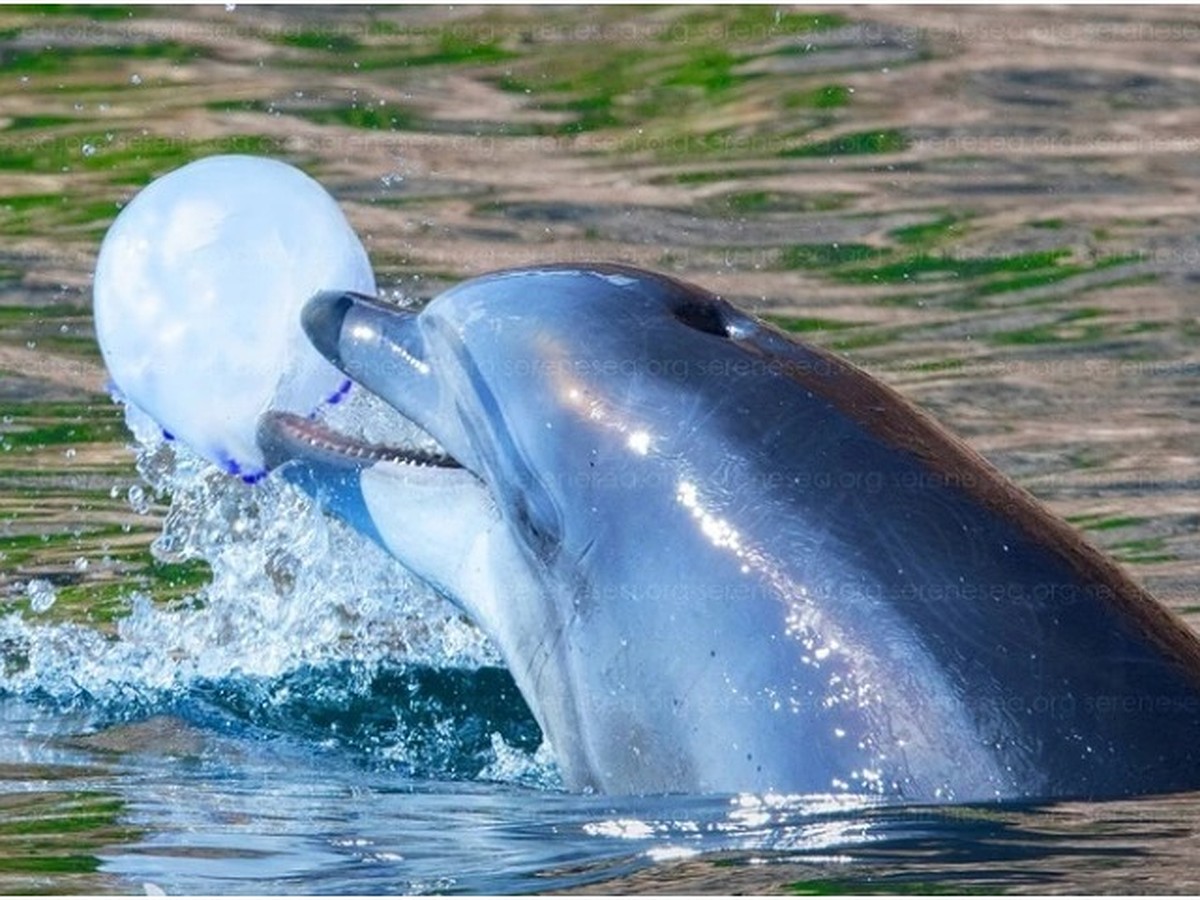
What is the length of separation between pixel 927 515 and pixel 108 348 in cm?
290

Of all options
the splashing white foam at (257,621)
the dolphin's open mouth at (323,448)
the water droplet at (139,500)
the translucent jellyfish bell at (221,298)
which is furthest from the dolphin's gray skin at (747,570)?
the water droplet at (139,500)

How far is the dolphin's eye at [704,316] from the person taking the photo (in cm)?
669

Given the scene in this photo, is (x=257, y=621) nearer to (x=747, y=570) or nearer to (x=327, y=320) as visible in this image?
(x=327, y=320)

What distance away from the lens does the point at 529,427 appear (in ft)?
21.7

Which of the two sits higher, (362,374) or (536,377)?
(536,377)

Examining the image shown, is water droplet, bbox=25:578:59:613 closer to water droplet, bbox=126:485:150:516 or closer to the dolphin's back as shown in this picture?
water droplet, bbox=126:485:150:516

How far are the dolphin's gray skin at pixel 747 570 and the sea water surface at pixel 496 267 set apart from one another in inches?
5.3

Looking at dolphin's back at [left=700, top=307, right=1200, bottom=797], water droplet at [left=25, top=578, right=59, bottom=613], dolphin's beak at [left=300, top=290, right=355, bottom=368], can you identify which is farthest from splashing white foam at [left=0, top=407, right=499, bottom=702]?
dolphin's back at [left=700, top=307, right=1200, bottom=797]

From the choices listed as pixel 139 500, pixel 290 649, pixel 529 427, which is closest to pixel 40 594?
pixel 139 500

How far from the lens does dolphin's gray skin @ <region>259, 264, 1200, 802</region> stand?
5895 millimetres

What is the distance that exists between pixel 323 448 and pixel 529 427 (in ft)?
3.12

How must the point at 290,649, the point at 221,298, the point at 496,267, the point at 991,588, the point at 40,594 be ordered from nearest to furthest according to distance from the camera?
the point at 991,588, the point at 221,298, the point at 290,649, the point at 40,594, the point at 496,267

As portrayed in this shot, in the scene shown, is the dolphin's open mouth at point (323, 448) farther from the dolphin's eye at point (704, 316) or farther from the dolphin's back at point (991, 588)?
the dolphin's back at point (991, 588)

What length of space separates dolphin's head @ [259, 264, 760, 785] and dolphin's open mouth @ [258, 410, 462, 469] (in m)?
0.01
